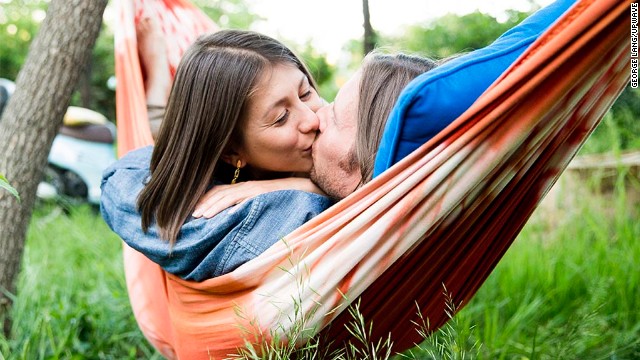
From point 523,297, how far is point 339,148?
53.0 inches

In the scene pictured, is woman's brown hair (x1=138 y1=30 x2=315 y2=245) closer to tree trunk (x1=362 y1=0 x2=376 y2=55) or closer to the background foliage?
tree trunk (x1=362 y1=0 x2=376 y2=55)

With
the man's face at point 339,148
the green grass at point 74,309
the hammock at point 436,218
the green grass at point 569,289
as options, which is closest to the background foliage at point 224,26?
the green grass at point 569,289

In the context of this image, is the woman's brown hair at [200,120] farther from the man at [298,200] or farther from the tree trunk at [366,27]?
the tree trunk at [366,27]

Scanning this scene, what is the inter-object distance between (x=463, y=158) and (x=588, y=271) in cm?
170

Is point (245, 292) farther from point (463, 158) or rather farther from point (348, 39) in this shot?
point (348, 39)

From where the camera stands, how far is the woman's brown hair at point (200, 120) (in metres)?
1.70

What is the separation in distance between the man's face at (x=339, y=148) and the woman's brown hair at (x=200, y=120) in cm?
19

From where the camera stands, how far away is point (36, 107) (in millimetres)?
2111

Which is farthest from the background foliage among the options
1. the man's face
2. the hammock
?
the hammock

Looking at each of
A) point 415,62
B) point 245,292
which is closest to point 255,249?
point 245,292

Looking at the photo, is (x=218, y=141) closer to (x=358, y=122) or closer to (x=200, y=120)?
(x=200, y=120)

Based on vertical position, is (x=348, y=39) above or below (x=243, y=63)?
below

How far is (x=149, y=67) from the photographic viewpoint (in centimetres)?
235

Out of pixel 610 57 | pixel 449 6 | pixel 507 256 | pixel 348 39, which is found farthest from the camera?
pixel 348 39
